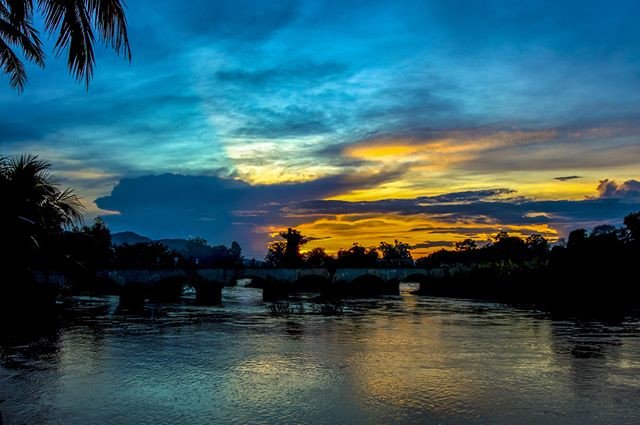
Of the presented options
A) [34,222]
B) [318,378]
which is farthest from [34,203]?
[318,378]

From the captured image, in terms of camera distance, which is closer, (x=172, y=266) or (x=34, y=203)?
(x=34, y=203)

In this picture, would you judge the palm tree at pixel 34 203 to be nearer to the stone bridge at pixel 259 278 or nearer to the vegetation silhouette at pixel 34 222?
the vegetation silhouette at pixel 34 222

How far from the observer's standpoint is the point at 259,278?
334 feet

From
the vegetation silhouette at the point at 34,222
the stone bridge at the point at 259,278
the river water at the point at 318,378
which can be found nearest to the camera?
the river water at the point at 318,378

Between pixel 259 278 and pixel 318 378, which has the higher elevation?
pixel 259 278

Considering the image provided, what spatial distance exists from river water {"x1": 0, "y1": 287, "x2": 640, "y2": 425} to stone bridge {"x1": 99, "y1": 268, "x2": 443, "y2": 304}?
36.4 meters

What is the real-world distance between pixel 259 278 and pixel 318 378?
8551 centimetres

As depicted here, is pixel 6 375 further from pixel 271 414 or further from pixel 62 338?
pixel 62 338

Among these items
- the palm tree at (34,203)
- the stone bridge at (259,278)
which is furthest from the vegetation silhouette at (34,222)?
the stone bridge at (259,278)

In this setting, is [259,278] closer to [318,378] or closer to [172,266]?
[172,266]

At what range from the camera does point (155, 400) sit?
14.1m

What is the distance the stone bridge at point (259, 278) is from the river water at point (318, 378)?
1434 inches

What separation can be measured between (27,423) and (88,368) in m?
7.25

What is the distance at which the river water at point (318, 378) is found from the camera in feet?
41.9
